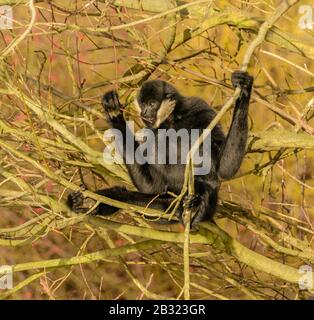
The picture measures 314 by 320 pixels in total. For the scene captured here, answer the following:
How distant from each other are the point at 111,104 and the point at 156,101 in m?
0.42

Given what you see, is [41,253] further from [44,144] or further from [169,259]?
[44,144]

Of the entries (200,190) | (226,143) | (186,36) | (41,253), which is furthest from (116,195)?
(41,253)

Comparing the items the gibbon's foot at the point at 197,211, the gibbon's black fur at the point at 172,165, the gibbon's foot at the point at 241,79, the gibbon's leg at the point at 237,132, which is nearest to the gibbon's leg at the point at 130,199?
the gibbon's black fur at the point at 172,165

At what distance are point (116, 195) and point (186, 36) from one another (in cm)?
129

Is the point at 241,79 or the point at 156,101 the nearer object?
Result: the point at 241,79

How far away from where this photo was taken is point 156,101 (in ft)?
17.6

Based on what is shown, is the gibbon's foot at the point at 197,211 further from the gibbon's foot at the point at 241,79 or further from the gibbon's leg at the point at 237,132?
the gibbon's foot at the point at 241,79

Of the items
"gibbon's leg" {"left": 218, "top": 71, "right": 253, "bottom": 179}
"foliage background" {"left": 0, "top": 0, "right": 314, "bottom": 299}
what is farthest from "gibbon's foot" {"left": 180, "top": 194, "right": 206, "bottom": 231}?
"gibbon's leg" {"left": 218, "top": 71, "right": 253, "bottom": 179}

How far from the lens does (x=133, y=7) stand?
516cm

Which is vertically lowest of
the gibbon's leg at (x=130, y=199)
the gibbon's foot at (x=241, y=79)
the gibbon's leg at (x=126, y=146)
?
the gibbon's leg at (x=130, y=199)

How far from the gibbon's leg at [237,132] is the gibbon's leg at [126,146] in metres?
0.65

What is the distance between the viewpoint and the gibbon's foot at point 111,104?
5059mm

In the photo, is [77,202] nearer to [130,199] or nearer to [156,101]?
[130,199]

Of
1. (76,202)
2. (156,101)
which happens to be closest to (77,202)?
(76,202)
